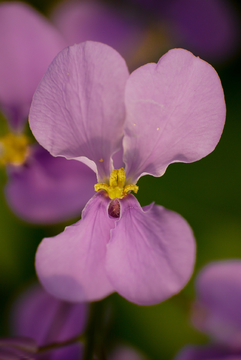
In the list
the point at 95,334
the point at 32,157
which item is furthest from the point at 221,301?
the point at 32,157

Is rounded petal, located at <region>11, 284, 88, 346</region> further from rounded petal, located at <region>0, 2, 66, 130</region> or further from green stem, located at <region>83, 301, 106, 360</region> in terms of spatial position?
rounded petal, located at <region>0, 2, 66, 130</region>

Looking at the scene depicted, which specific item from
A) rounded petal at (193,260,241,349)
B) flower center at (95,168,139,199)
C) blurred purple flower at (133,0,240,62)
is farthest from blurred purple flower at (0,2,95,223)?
blurred purple flower at (133,0,240,62)

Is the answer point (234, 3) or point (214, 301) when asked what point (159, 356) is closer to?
point (214, 301)

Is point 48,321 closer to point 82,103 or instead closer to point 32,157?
point 32,157

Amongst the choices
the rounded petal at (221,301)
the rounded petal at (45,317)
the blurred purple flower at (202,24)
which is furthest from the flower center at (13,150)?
the blurred purple flower at (202,24)

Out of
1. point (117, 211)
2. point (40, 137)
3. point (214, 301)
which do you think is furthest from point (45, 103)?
point (214, 301)

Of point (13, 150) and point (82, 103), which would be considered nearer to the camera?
point (82, 103)
